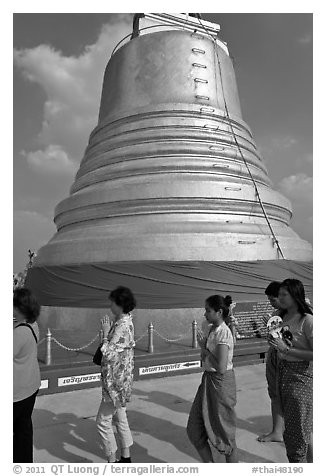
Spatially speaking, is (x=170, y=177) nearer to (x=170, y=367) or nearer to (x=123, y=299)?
(x=170, y=367)

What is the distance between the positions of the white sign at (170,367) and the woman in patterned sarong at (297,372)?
360 centimetres

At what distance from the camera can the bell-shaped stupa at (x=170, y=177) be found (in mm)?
9523

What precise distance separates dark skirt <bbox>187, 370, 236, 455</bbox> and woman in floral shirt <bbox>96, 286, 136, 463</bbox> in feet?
2.10

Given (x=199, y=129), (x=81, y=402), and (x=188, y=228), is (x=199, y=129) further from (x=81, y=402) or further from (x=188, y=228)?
(x=81, y=402)

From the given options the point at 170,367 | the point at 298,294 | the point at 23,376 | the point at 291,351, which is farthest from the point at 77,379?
the point at 298,294

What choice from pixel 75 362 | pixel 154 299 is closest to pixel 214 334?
pixel 75 362

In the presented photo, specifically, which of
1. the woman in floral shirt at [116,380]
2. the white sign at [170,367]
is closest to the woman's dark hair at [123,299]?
the woman in floral shirt at [116,380]

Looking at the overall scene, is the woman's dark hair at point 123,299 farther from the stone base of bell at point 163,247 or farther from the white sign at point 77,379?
the stone base of bell at point 163,247

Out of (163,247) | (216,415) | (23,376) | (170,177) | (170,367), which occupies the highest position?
(170,177)

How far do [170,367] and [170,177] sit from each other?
5.09m

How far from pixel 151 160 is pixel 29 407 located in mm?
8117

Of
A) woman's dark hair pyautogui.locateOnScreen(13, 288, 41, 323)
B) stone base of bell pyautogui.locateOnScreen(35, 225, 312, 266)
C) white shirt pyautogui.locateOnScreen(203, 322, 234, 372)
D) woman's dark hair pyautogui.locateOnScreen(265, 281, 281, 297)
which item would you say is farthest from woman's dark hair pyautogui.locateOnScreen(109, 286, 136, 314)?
stone base of bell pyautogui.locateOnScreen(35, 225, 312, 266)

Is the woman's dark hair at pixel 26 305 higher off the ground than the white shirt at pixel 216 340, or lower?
higher

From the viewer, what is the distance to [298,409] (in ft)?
10.6
